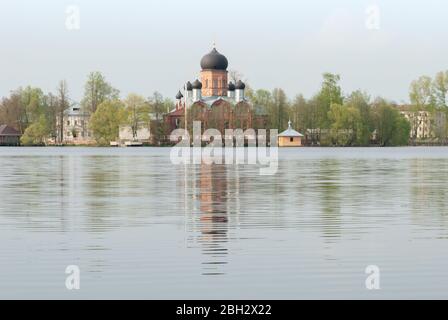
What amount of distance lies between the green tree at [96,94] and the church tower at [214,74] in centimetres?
1675

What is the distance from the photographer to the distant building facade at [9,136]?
136m

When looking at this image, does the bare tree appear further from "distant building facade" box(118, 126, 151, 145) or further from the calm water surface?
the calm water surface

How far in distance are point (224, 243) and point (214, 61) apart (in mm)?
120408

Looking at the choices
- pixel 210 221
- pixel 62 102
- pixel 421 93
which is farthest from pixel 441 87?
pixel 210 221

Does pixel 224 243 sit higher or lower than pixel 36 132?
lower

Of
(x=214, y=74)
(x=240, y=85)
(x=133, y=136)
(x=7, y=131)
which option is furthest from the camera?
(x=7, y=131)

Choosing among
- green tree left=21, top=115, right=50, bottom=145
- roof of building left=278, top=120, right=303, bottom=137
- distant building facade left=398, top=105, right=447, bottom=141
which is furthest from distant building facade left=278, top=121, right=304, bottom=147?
green tree left=21, top=115, right=50, bottom=145

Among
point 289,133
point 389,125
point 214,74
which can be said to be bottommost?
point 289,133

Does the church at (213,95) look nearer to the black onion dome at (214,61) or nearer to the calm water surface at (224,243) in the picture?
the black onion dome at (214,61)

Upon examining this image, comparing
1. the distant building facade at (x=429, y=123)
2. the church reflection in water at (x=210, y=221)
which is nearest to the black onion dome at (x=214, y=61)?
the distant building facade at (x=429, y=123)

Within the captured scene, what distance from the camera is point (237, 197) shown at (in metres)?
24.5

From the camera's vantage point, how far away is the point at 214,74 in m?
136

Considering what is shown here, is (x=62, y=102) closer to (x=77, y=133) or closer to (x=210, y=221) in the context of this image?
(x=77, y=133)
